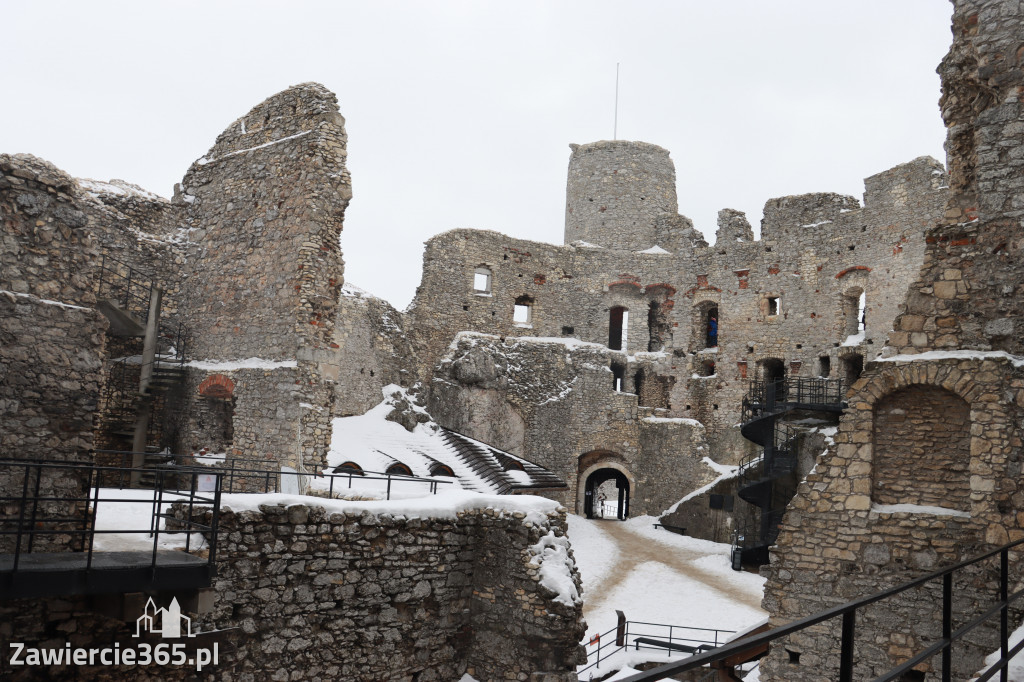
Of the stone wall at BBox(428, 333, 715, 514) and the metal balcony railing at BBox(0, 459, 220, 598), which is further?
the stone wall at BBox(428, 333, 715, 514)

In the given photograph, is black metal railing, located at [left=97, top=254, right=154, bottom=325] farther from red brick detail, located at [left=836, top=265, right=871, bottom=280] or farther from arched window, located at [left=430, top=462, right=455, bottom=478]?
red brick detail, located at [left=836, top=265, right=871, bottom=280]

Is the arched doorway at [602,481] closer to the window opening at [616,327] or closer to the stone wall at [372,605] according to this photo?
the window opening at [616,327]

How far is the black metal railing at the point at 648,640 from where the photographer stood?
1264cm

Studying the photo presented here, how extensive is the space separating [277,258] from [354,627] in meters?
6.28

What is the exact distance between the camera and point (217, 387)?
480 inches

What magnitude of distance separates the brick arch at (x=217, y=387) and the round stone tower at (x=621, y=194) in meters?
19.4

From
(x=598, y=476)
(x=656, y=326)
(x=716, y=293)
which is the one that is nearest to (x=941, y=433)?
(x=716, y=293)

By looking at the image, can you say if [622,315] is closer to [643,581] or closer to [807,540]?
[643,581]

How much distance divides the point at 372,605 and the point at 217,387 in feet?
19.6

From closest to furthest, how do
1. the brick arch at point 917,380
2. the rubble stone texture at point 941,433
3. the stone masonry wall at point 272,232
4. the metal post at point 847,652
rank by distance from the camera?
the metal post at point 847,652 < the rubble stone texture at point 941,433 < the brick arch at point 917,380 < the stone masonry wall at point 272,232

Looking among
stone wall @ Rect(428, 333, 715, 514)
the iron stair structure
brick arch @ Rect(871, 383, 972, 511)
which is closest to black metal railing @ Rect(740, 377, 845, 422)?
stone wall @ Rect(428, 333, 715, 514)

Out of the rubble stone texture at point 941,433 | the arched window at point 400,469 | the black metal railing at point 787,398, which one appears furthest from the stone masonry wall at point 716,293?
the rubble stone texture at point 941,433

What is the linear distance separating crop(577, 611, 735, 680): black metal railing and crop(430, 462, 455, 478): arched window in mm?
5412

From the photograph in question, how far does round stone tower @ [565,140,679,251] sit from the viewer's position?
2942 centimetres
